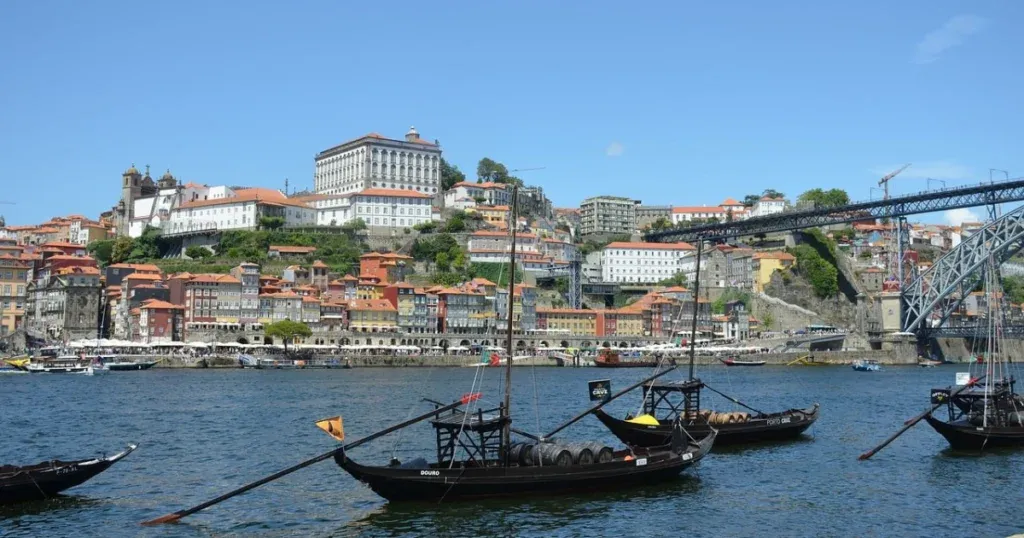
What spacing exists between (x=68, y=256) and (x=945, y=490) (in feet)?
273

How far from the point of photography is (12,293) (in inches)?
3482

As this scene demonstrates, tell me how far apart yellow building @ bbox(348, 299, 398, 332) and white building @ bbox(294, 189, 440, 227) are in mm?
20465

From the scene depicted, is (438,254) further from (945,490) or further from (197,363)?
(945,490)

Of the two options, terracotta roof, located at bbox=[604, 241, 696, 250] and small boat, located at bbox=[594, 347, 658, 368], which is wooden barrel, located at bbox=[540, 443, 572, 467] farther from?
terracotta roof, located at bbox=[604, 241, 696, 250]

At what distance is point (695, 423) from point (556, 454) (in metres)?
7.67

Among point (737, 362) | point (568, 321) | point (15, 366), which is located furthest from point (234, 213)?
point (737, 362)

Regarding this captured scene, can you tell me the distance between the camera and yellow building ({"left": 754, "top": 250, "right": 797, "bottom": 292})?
10100 cm

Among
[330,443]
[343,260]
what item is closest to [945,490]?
[330,443]

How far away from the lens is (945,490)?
73.4 feet

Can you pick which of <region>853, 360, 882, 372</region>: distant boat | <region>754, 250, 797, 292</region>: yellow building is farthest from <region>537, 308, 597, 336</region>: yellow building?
<region>853, 360, 882, 372</region>: distant boat

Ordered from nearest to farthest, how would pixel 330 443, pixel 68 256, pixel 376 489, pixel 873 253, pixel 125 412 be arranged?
1. pixel 376 489
2. pixel 330 443
3. pixel 125 412
4. pixel 68 256
5. pixel 873 253

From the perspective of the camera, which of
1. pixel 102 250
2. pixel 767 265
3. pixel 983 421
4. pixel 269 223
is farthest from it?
pixel 102 250

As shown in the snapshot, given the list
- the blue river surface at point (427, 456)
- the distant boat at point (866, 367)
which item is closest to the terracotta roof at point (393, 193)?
the distant boat at point (866, 367)

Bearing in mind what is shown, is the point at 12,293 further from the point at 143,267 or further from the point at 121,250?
the point at 121,250
